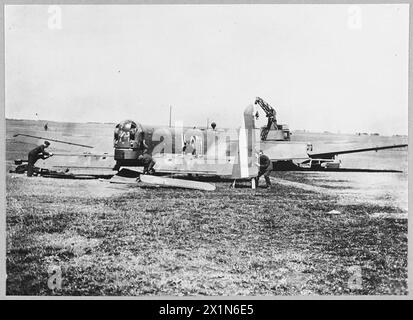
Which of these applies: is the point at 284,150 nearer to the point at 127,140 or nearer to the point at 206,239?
the point at 206,239

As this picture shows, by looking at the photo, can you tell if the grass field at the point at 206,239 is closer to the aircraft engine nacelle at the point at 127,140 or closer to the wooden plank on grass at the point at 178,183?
the wooden plank on grass at the point at 178,183

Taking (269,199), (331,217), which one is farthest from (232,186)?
(331,217)

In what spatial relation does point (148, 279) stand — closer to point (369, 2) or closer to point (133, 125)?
point (133, 125)

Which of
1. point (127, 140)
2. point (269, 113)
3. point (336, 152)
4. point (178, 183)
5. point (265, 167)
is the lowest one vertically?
point (178, 183)

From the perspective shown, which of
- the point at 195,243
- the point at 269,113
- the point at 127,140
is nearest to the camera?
the point at 195,243

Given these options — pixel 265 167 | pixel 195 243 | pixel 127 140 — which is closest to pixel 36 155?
pixel 127 140

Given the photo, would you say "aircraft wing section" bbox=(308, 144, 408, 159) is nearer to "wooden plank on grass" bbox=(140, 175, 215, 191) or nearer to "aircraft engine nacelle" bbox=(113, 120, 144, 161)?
"wooden plank on grass" bbox=(140, 175, 215, 191)

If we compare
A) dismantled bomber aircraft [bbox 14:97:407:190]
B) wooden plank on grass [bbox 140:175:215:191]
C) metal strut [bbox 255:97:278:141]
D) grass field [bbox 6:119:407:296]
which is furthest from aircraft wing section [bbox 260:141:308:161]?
wooden plank on grass [bbox 140:175:215:191]

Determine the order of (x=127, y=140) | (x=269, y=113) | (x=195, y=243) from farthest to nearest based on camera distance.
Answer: (x=127, y=140)
(x=269, y=113)
(x=195, y=243)
